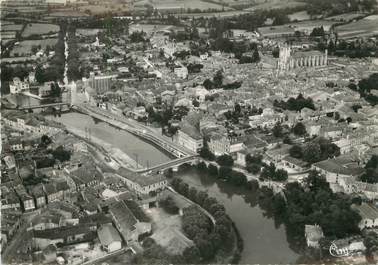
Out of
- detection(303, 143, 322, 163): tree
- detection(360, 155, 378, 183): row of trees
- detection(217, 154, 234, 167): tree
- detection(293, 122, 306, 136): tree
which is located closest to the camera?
detection(360, 155, 378, 183): row of trees

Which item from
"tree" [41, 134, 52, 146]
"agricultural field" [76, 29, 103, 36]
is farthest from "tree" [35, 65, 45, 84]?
"agricultural field" [76, 29, 103, 36]

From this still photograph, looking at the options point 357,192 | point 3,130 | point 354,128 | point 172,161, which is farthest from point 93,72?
point 357,192

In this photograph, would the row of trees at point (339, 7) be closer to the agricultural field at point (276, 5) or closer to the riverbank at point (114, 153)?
the agricultural field at point (276, 5)

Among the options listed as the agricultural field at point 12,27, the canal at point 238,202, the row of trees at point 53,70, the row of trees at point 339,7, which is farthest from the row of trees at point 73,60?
the row of trees at point 339,7

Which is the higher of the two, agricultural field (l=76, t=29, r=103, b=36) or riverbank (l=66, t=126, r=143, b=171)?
agricultural field (l=76, t=29, r=103, b=36)

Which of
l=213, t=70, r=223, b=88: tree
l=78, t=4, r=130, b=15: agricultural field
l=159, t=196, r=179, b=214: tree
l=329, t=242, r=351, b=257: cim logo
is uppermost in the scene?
l=78, t=4, r=130, b=15: agricultural field

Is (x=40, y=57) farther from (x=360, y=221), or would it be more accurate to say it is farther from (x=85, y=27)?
(x=360, y=221)

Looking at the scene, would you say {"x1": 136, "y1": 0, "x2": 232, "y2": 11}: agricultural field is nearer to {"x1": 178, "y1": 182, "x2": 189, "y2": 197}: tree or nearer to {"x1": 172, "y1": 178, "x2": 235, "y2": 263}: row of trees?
{"x1": 178, "y1": 182, "x2": 189, "y2": 197}: tree
